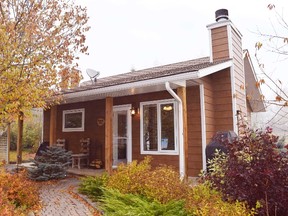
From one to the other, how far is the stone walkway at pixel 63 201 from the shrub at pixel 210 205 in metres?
1.71

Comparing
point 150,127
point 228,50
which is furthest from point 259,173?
point 228,50

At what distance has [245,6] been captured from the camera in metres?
5.61

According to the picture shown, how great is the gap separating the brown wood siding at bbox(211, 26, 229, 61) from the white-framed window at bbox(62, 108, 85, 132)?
5255 millimetres

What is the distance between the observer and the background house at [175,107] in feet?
21.4

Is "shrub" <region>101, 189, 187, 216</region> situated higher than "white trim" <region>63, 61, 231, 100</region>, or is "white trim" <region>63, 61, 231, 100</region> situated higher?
"white trim" <region>63, 61, 231, 100</region>

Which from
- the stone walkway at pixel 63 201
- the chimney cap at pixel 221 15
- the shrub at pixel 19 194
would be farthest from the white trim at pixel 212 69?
the shrub at pixel 19 194

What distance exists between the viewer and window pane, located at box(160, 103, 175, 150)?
747 cm

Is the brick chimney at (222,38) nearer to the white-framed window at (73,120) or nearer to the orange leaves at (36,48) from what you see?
the orange leaves at (36,48)

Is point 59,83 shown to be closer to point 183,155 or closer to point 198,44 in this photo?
point 183,155

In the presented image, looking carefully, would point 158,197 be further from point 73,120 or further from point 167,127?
point 73,120

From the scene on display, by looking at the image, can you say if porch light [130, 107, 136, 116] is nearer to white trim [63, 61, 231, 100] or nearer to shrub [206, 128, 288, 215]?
white trim [63, 61, 231, 100]

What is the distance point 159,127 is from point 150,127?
0.40 meters

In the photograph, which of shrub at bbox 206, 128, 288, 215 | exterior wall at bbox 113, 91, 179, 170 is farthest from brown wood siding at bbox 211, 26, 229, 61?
shrub at bbox 206, 128, 288, 215

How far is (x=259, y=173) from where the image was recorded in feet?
11.0
